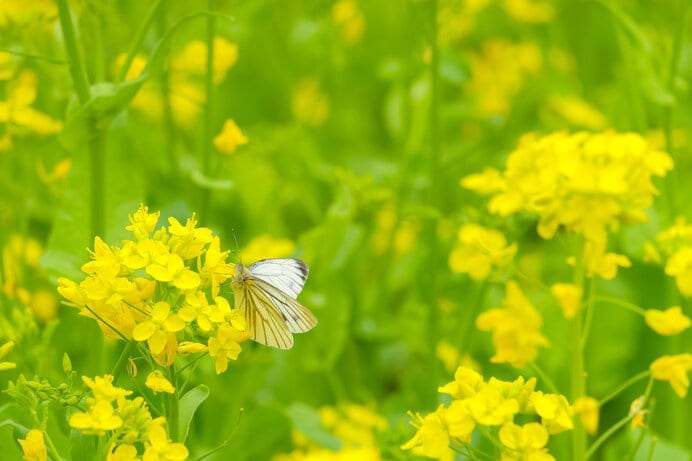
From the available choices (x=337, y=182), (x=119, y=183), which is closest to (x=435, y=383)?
(x=337, y=182)

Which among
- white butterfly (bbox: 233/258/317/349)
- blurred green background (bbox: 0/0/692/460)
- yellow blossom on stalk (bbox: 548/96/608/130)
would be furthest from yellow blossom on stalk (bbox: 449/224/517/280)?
yellow blossom on stalk (bbox: 548/96/608/130)

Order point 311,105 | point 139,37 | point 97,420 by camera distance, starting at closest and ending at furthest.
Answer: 1. point 97,420
2. point 139,37
3. point 311,105

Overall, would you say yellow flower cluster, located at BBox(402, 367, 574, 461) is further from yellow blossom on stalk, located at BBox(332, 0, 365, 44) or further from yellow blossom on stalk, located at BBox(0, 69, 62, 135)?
yellow blossom on stalk, located at BBox(332, 0, 365, 44)

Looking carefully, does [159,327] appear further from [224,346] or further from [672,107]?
[672,107]

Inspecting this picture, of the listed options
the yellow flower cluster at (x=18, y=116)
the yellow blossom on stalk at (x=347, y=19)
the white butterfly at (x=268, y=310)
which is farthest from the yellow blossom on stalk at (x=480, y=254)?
the yellow blossom on stalk at (x=347, y=19)

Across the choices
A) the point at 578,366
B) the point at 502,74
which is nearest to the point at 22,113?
the point at 578,366

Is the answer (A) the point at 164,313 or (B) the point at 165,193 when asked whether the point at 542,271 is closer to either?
(B) the point at 165,193

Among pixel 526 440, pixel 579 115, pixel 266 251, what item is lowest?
pixel 526 440
